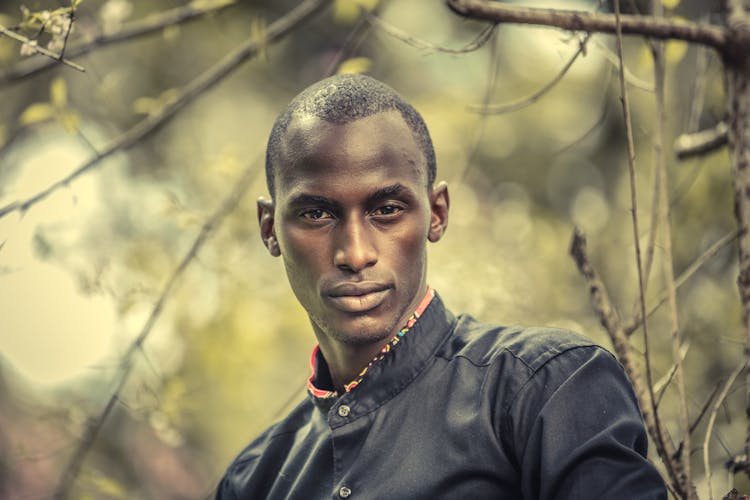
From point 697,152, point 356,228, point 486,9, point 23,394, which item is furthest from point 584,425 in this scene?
point 23,394

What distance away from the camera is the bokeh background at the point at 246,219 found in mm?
3086

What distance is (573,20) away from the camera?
206 centimetres

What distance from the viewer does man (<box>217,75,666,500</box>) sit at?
1546mm

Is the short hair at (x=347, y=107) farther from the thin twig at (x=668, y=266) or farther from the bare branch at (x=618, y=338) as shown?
the thin twig at (x=668, y=266)

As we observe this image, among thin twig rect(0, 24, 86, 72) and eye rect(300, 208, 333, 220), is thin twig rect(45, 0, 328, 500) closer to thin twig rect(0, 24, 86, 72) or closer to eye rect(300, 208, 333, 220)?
thin twig rect(0, 24, 86, 72)

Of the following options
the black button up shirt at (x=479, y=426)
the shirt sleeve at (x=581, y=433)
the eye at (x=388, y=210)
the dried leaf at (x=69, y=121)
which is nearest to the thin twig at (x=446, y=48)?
the eye at (x=388, y=210)

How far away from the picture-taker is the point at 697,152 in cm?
268

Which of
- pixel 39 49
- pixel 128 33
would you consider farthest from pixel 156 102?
pixel 39 49

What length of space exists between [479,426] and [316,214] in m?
0.52

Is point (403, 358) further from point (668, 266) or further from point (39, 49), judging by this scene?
point (39, 49)

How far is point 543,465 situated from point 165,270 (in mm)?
3186

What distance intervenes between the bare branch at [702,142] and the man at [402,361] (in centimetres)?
101

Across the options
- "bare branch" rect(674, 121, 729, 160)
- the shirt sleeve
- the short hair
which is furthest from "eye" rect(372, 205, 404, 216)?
"bare branch" rect(674, 121, 729, 160)

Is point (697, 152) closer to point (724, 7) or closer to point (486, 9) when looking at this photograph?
point (724, 7)
